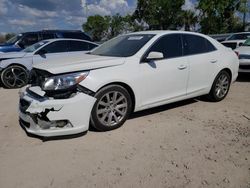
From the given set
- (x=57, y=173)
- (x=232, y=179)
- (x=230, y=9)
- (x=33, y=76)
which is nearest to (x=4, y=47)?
(x=33, y=76)

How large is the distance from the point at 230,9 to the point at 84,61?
1020 inches

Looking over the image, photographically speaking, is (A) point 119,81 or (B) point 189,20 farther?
(B) point 189,20

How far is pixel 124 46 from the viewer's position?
5.17 meters

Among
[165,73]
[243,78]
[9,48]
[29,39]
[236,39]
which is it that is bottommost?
[243,78]

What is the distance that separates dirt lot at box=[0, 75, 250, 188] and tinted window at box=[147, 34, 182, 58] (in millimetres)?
1134

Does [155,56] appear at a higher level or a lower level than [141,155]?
higher

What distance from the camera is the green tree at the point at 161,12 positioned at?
115 feet

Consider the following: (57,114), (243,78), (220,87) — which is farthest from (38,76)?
(243,78)

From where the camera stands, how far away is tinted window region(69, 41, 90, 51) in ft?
31.1

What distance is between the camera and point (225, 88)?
20.7ft

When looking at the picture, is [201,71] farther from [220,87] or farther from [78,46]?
[78,46]

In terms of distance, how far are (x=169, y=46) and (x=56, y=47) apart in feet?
16.5

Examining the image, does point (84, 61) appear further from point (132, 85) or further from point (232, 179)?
point (232, 179)

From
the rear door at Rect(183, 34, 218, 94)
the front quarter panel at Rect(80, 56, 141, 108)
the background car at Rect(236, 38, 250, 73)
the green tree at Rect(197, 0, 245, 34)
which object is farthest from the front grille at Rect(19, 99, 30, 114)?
the green tree at Rect(197, 0, 245, 34)
